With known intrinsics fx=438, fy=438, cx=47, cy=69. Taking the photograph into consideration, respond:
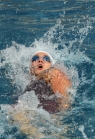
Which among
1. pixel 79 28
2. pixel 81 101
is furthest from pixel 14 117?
pixel 79 28

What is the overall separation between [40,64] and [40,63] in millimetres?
33

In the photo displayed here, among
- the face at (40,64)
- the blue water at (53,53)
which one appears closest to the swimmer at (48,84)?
the face at (40,64)

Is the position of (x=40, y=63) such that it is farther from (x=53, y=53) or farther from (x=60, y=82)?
(x=53, y=53)

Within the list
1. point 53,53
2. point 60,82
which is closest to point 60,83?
point 60,82

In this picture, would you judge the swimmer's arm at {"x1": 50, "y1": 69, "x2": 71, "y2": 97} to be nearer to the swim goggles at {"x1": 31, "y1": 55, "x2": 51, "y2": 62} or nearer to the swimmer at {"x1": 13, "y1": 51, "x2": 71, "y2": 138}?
the swimmer at {"x1": 13, "y1": 51, "x2": 71, "y2": 138}

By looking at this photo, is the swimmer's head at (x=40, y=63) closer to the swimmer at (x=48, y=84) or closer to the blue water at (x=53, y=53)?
the swimmer at (x=48, y=84)

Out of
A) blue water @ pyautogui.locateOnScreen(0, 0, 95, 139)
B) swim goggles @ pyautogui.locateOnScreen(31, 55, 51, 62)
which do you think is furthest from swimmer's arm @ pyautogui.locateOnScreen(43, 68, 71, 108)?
swim goggles @ pyautogui.locateOnScreen(31, 55, 51, 62)

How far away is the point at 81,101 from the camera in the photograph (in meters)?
8.82

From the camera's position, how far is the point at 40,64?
383 inches

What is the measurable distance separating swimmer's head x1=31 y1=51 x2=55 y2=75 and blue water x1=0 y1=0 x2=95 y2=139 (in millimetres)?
318

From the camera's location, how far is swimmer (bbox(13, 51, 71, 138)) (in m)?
8.23

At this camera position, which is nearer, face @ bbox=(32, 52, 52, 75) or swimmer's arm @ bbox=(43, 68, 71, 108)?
swimmer's arm @ bbox=(43, 68, 71, 108)

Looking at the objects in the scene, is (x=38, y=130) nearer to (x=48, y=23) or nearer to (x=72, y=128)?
(x=72, y=128)

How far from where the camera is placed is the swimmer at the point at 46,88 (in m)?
8.23
